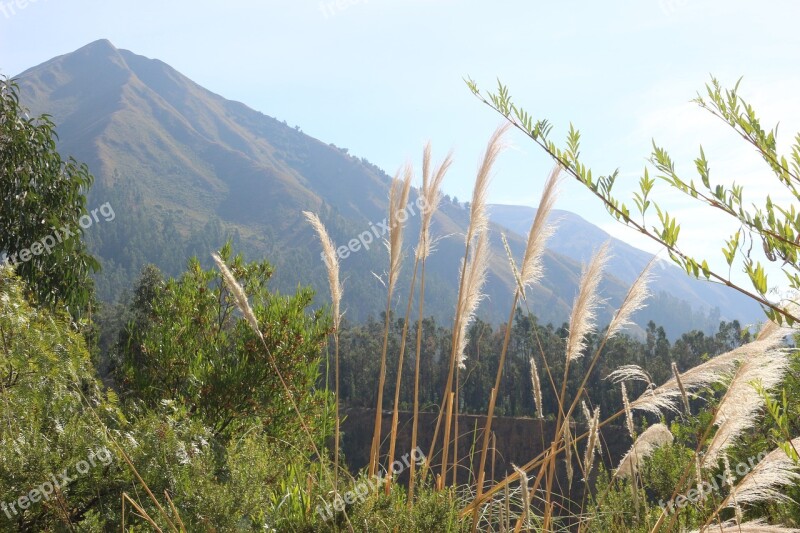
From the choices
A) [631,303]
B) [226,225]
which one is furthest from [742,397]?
[226,225]

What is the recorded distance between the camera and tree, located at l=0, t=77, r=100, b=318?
732 centimetres

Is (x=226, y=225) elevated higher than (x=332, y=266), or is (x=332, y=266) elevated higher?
(x=226, y=225)

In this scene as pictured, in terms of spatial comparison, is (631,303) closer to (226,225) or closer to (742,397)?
(742,397)

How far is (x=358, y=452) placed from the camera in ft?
110

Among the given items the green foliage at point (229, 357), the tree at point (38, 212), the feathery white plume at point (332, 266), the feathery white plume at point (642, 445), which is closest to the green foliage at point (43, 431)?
the feathery white plume at point (332, 266)

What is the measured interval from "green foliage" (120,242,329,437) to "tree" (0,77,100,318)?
1553 mm

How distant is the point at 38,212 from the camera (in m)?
7.56

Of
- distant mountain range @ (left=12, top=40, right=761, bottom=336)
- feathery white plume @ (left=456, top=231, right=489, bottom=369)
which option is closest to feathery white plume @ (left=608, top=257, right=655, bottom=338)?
feathery white plume @ (left=456, top=231, right=489, bottom=369)

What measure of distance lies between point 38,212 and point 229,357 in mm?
3261

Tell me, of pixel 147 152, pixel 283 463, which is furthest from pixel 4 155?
pixel 147 152

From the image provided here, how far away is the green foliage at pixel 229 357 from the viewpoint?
6.12 metres

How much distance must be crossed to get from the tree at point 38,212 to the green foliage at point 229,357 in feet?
5.09

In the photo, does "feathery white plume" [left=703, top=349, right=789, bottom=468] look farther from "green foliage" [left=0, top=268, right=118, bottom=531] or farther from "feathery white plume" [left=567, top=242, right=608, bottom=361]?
"green foliage" [left=0, top=268, right=118, bottom=531]

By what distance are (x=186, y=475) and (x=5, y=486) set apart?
0.72m
